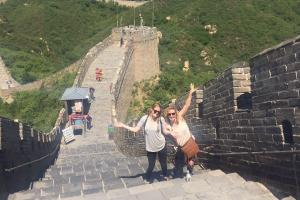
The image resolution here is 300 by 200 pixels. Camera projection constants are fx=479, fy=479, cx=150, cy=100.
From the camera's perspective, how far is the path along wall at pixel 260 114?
221 inches

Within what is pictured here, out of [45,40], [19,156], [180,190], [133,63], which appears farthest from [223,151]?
[45,40]

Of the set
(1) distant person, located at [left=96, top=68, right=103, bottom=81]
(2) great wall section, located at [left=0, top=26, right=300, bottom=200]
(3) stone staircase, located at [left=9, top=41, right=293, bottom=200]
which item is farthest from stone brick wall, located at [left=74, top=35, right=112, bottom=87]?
(2) great wall section, located at [left=0, top=26, right=300, bottom=200]

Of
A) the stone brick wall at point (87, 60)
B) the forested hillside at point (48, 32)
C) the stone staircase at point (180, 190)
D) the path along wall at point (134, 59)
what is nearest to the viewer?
the stone staircase at point (180, 190)

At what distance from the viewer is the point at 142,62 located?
33094 mm

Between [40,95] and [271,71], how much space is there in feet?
81.5

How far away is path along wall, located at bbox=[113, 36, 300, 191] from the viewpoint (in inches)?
221

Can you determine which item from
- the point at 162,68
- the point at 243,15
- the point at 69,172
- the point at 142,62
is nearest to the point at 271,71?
the point at 69,172

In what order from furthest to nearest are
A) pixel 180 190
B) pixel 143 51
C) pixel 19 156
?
pixel 143 51 → pixel 19 156 → pixel 180 190

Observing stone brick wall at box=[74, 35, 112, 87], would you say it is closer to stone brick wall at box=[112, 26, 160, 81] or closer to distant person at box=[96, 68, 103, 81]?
distant person at box=[96, 68, 103, 81]

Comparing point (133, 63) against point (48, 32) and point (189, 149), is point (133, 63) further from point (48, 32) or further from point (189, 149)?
point (48, 32)

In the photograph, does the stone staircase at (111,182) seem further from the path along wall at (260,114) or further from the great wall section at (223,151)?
the path along wall at (260,114)

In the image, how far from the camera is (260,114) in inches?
251

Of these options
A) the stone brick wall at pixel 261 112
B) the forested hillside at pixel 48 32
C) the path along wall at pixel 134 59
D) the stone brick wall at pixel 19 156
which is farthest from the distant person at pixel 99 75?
the stone brick wall at pixel 261 112

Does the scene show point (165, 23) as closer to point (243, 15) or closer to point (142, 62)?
point (243, 15)
